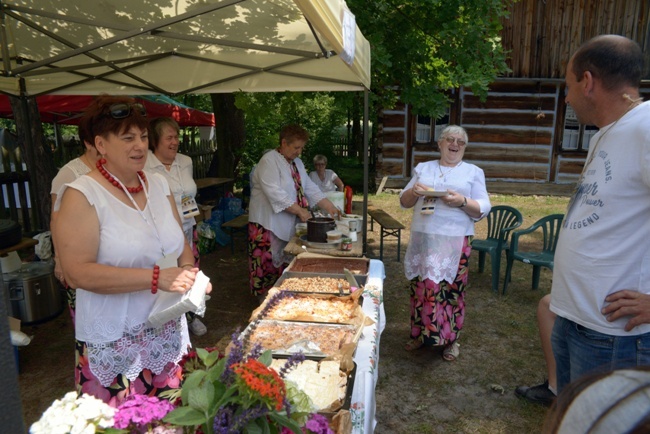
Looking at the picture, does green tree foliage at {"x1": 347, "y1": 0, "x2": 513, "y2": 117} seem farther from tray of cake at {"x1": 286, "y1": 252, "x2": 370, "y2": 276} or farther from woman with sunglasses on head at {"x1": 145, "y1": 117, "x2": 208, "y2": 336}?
tray of cake at {"x1": 286, "y1": 252, "x2": 370, "y2": 276}

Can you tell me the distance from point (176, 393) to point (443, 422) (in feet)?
7.74

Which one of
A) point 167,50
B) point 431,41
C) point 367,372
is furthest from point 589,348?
point 431,41

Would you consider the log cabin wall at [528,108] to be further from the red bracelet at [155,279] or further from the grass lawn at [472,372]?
the red bracelet at [155,279]

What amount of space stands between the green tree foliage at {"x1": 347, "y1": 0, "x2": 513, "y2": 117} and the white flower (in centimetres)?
524

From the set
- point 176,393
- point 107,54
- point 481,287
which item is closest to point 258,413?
point 176,393

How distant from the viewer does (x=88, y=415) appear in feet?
3.19

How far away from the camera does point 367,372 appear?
6.12ft

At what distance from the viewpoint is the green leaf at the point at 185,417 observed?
1032 millimetres

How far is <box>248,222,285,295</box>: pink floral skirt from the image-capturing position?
4.25m

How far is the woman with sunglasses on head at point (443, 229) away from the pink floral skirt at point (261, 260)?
1392 millimetres

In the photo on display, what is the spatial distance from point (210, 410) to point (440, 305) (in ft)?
9.21

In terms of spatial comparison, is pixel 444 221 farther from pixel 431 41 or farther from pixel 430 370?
pixel 431 41

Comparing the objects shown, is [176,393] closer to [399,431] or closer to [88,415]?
[88,415]

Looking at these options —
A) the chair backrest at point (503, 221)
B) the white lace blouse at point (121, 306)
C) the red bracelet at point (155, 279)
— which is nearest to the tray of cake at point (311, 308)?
the white lace blouse at point (121, 306)
